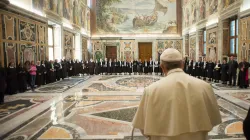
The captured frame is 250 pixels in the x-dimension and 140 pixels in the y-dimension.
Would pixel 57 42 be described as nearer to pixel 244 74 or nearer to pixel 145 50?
pixel 244 74

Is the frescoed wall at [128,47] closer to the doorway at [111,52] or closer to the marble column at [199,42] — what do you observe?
the doorway at [111,52]

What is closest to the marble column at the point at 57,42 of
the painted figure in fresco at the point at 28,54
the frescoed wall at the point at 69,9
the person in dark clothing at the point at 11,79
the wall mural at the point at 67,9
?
the frescoed wall at the point at 69,9

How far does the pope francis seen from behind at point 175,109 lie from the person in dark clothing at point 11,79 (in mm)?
9800

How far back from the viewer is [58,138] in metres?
4.75

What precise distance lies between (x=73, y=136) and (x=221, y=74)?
10991 mm

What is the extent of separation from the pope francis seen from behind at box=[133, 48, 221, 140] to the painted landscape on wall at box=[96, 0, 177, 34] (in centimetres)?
2690

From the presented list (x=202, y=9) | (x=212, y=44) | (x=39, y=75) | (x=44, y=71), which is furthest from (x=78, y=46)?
(x=212, y=44)

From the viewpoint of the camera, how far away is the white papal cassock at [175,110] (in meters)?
1.83

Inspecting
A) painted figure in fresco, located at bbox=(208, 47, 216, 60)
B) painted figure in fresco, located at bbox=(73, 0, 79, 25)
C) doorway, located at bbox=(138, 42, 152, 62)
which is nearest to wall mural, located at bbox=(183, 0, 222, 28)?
painted figure in fresco, located at bbox=(208, 47, 216, 60)

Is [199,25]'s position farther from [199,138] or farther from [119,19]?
[199,138]

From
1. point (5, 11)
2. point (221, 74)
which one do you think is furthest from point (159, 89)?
point (221, 74)

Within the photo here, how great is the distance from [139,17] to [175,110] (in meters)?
27.6

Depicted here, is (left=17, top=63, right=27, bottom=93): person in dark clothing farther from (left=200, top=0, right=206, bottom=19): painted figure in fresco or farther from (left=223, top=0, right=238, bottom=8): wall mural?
(left=200, top=0, right=206, bottom=19): painted figure in fresco

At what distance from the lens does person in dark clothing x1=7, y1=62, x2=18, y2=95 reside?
1015cm
